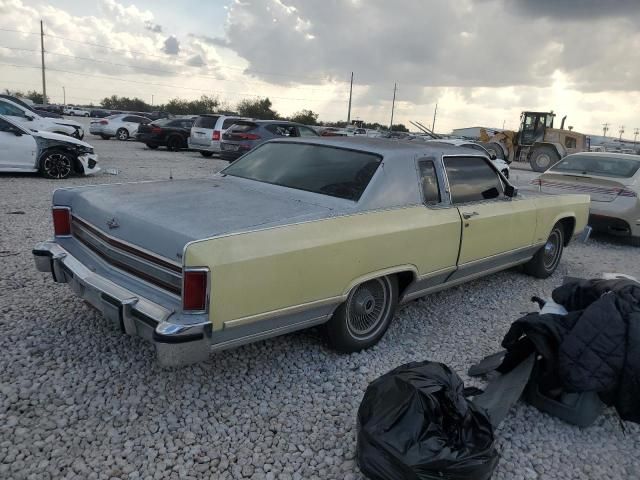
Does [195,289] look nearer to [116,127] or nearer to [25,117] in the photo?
[25,117]

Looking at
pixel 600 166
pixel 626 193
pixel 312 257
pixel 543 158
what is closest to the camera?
pixel 312 257

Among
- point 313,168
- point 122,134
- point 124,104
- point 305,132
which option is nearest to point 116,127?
point 122,134

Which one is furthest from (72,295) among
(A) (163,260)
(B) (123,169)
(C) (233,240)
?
(B) (123,169)

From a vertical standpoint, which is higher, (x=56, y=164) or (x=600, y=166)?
(x=600, y=166)

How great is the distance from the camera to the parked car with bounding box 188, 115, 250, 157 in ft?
53.7

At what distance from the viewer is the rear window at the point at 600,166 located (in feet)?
24.8

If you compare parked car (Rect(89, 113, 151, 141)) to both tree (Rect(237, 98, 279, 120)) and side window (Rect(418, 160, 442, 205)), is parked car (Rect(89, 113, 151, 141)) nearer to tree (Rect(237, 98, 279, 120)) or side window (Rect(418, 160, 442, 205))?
side window (Rect(418, 160, 442, 205))

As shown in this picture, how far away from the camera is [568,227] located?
5781mm

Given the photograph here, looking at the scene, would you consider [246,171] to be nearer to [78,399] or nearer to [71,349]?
[71,349]

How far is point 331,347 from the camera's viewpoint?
3400 millimetres

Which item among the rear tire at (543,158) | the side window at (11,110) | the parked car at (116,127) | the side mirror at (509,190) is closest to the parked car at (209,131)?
the side window at (11,110)

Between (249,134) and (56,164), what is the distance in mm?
5617

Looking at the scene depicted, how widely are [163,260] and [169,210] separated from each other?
44 centimetres

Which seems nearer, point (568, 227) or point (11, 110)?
point (568, 227)
